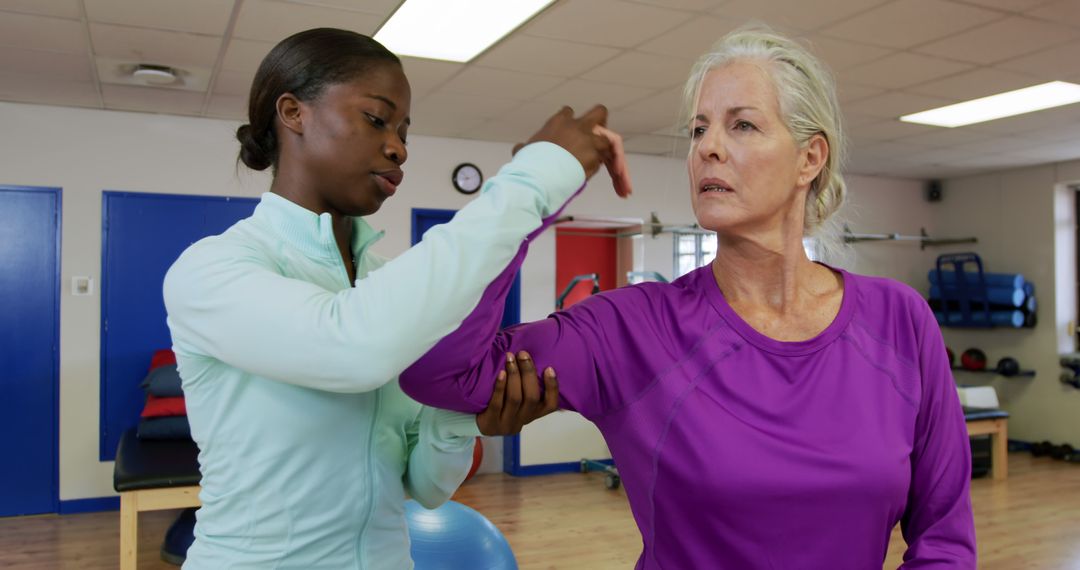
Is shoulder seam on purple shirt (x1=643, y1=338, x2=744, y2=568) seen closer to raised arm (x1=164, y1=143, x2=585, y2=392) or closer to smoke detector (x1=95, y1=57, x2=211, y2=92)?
raised arm (x1=164, y1=143, x2=585, y2=392)

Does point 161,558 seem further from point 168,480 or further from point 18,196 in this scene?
point 18,196

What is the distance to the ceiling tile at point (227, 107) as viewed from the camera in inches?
206

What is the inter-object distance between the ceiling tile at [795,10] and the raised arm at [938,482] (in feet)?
8.67

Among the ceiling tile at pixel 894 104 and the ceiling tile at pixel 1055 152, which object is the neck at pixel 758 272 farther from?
the ceiling tile at pixel 1055 152

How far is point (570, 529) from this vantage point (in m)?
4.99

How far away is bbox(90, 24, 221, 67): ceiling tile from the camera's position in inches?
155

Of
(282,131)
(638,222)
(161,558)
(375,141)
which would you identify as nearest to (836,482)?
(375,141)

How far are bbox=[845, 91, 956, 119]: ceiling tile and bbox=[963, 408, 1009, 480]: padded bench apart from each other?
8.43 feet

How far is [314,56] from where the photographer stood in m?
1.09

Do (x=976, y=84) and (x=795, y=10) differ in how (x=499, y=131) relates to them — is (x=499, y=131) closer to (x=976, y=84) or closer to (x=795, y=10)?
(x=795, y=10)

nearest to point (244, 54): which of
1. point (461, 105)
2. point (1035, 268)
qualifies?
point (461, 105)

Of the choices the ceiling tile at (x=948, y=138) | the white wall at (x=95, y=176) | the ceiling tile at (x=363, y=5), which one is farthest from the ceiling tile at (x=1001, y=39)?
the ceiling tile at (x=363, y=5)

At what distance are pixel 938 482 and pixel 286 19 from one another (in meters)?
3.46

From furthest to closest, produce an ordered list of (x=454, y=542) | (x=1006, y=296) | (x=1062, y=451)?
1. (x=1006, y=296)
2. (x=1062, y=451)
3. (x=454, y=542)
